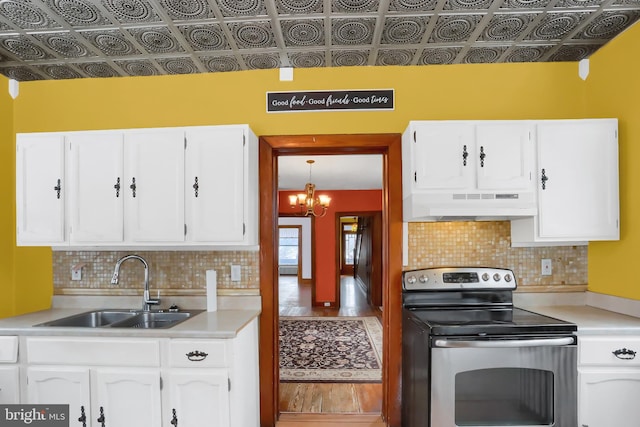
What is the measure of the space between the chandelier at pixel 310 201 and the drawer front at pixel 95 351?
11.2 feet

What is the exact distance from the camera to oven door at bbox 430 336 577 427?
1.93 metres

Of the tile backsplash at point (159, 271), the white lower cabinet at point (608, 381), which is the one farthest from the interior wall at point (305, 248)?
Result: the white lower cabinet at point (608, 381)

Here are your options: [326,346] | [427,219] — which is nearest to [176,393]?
[427,219]

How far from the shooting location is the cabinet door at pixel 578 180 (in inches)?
87.6

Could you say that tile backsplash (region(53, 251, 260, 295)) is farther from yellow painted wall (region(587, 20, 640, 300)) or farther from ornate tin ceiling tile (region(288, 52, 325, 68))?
yellow painted wall (region(587, 20, 640, 300))

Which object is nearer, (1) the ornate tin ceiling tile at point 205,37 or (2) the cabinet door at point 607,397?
(2) the cabinet door at point 607,397

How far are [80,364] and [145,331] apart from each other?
1.36ft

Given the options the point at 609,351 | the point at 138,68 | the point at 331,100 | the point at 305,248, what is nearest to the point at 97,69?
the point at 138,68

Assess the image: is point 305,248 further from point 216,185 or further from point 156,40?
point 156,40

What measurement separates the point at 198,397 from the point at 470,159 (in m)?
2.01

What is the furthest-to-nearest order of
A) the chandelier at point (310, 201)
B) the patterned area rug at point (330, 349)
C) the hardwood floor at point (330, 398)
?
the chandelier at point (310, 201)
the patterned area rug at point (330, 349)
the hardwood floor at point (330, 398)

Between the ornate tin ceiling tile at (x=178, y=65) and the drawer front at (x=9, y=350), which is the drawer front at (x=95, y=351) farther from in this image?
the ornate tin ceiling tile at (x=178, y=65)

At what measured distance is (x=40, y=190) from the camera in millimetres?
2357
